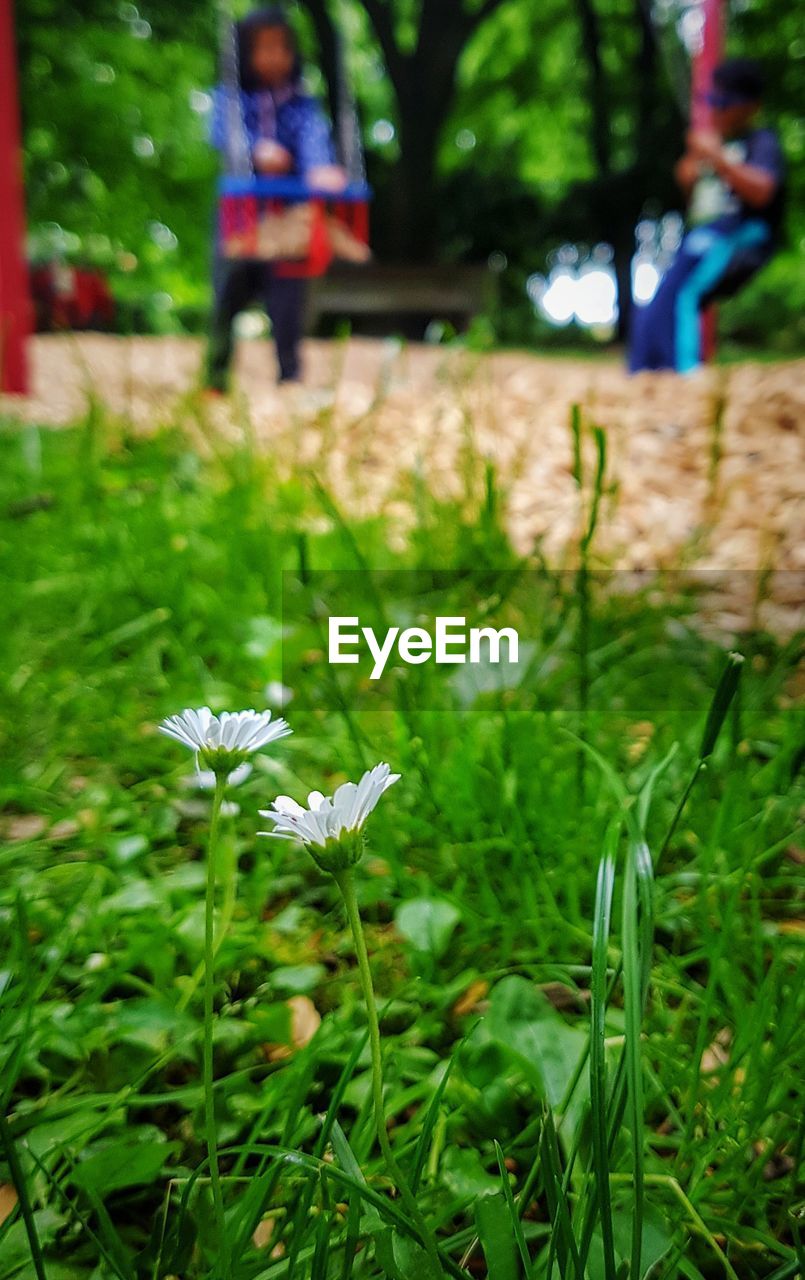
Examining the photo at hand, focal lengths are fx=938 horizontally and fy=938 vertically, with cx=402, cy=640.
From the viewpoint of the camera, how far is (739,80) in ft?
6.18

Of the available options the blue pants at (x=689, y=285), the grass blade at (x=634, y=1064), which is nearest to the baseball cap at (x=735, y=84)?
the blue pants at (x=689, y=285)

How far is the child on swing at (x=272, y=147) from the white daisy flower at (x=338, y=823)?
5.91ft

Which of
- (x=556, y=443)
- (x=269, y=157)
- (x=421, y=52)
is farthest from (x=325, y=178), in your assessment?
(x=556, y=443)

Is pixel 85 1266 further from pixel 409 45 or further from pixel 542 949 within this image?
pixel 409 45

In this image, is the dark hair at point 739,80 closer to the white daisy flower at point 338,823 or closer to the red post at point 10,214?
the red post at point 10,214

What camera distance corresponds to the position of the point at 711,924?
0.42 metres

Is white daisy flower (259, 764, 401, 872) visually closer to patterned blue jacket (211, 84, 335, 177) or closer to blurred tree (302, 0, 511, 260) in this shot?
patterned blue jacket (211, 84, 335, 177)

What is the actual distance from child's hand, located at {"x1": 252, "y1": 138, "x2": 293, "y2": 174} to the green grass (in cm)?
156

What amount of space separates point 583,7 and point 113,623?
231cm

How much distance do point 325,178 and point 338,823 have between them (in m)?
2.16

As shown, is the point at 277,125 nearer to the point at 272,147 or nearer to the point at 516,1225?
the point at 272,147

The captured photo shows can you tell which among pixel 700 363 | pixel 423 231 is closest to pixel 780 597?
pixel 700 363

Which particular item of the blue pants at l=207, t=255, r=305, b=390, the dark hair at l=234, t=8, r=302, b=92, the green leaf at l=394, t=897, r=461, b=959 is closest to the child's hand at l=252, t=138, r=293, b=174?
the dark hair at l=234, t=8, r=302, b=92

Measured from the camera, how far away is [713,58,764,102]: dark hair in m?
1.84
